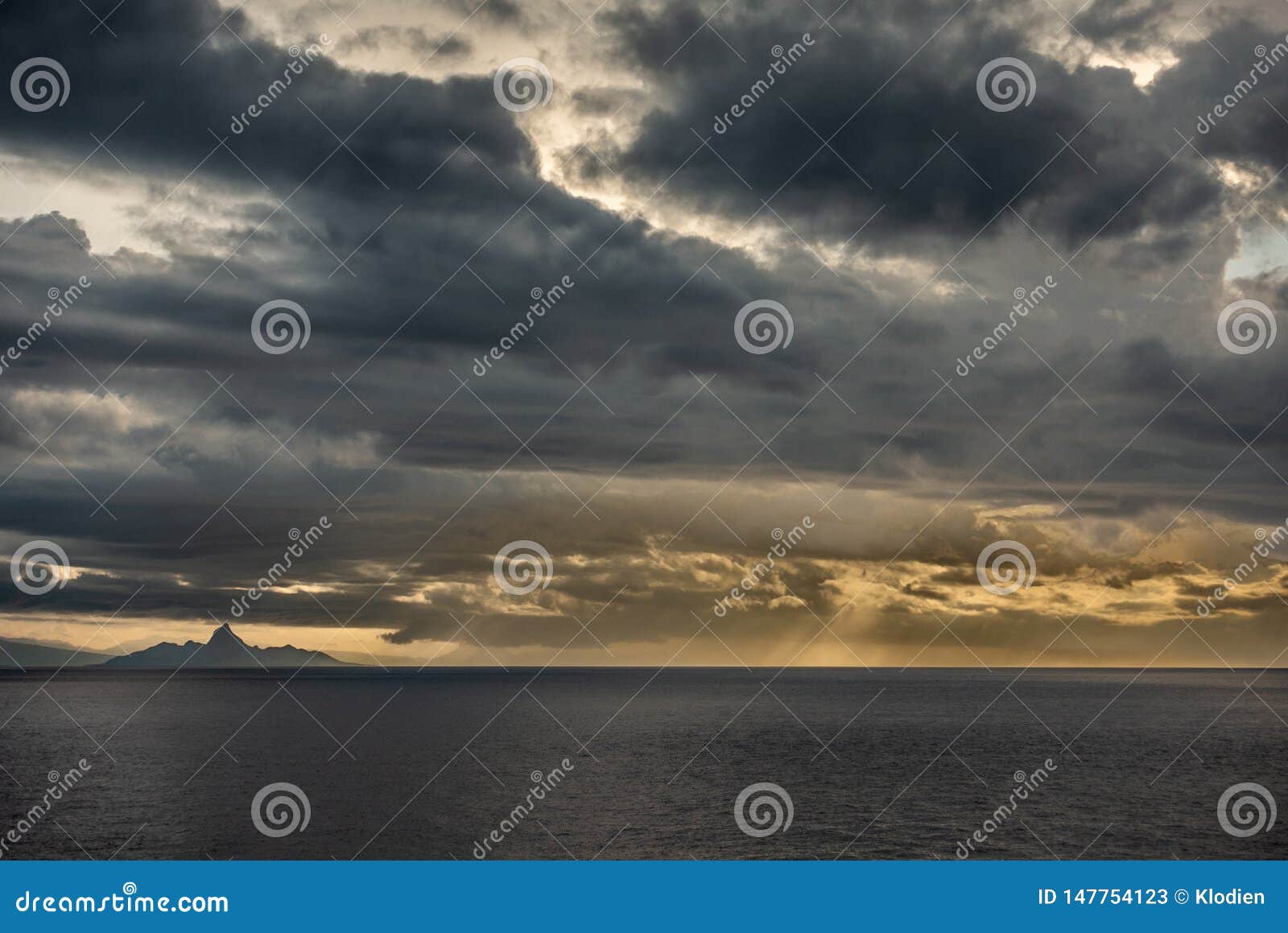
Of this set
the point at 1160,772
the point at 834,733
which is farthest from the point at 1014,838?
the point at 834,733

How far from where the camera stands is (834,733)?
16325 cm

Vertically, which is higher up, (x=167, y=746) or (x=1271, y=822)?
(x=1271, y=822)

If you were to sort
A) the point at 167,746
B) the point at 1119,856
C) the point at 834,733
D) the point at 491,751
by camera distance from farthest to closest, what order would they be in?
the point at 834,733
the point at 167,746
the point at 491,751
the point at 1119,856

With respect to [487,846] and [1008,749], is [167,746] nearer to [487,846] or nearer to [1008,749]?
[487,846]

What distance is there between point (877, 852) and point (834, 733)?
97.0m

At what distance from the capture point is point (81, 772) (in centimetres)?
11344

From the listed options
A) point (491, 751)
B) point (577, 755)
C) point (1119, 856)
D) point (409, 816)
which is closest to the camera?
point (1119, 856)

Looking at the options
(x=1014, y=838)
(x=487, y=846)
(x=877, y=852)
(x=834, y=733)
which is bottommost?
(x=487, y=846)

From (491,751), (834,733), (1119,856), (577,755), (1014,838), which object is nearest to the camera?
(1119,856)

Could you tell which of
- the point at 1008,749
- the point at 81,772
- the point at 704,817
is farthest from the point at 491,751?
the point at 1008,749

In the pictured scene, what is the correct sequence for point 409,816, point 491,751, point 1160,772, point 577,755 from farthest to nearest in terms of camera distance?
point 491,751 < point 577,755 < point 1160,772 < point 409,816

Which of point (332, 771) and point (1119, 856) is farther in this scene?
point (332, 771)

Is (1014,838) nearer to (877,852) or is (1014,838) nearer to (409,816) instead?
(877,852)

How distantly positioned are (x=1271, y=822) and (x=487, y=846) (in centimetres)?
6425
